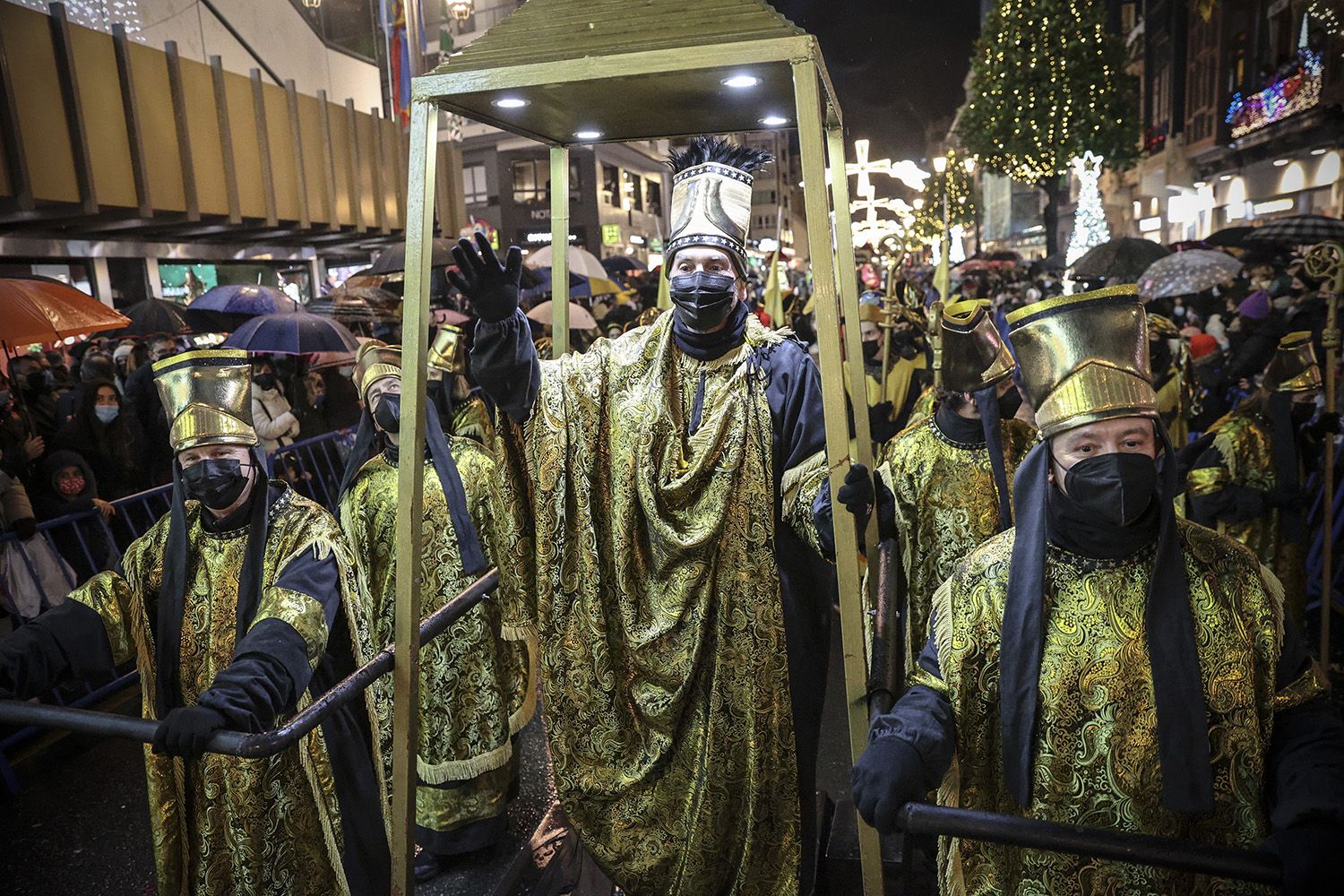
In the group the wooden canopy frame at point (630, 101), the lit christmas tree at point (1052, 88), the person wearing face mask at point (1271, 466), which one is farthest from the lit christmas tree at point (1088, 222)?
the wooden canopy frame at point (630, 101)

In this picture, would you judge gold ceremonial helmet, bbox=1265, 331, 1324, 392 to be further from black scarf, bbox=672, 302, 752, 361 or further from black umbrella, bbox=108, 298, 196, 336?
black umbrella, bbox=108, 298, 196, 336

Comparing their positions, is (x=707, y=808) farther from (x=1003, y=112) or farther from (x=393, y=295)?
(x=1003, y=112)

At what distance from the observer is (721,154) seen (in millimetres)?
3047

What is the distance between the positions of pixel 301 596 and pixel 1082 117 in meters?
27.9

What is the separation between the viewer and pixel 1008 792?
7.12 ft

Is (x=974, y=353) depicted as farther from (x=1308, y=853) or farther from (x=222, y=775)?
(x=222, y=775)

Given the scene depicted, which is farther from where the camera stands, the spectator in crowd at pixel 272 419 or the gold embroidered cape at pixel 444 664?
the spectator in crowd at pixel 272 419

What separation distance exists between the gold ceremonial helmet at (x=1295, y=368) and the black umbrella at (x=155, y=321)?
9276mm

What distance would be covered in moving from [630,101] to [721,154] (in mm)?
507

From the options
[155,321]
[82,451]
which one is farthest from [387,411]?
[155,321]

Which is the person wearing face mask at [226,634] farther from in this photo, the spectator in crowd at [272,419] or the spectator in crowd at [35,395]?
the spectator in crowd at [272,419]

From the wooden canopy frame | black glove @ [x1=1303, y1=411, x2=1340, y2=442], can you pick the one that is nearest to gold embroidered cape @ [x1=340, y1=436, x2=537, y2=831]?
the wooden canopy frame

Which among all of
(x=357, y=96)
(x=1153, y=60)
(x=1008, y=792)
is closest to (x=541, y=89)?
(x=1008, y=792)

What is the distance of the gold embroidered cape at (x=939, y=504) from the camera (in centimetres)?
396
